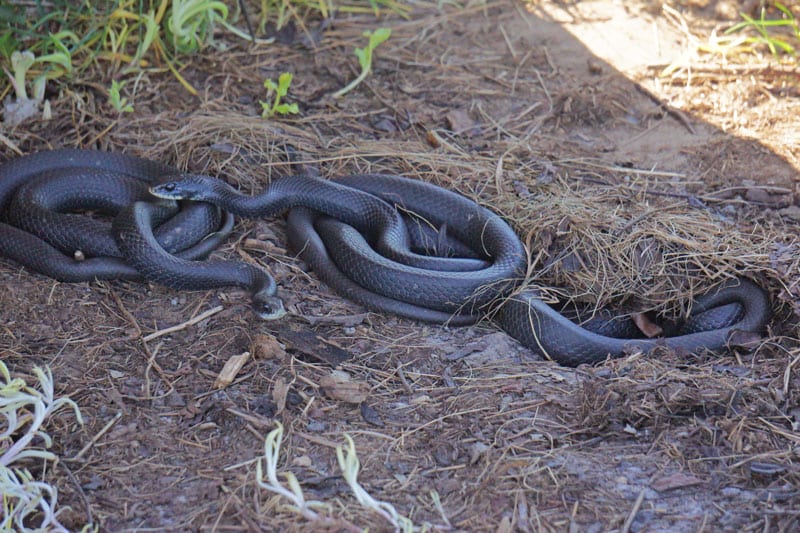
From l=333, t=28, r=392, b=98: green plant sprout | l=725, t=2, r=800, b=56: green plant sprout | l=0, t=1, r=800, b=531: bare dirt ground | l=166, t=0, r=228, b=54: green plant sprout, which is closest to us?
l=0, t=1, r=800, b=531: bare dirt ground

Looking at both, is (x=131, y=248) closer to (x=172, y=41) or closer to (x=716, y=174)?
(x=172, y=41)

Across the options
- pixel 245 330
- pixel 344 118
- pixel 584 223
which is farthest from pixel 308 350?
pixel 344 118

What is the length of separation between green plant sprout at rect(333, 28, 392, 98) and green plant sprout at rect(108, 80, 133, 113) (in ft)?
4.80

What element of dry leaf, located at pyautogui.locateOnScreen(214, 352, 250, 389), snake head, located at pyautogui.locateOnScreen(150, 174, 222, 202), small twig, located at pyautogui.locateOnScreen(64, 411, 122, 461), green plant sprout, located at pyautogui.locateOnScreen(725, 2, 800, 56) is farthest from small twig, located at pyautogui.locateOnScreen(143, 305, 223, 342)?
green plant sprout, located at pyautogui.locateOnScreen(725, 2, 800, 56)

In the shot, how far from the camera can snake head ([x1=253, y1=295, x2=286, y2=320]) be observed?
14.0ft

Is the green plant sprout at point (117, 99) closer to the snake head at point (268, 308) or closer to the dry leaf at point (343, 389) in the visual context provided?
the snake head at point (268, 308)

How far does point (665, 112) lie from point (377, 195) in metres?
2.43

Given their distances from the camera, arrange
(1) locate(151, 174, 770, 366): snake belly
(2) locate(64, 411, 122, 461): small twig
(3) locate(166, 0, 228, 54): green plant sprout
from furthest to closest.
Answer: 1. (3) locate(166, 0, 228, 54): green plant sprout
2. (1) locate(151, 174, 770, 366): snake belly
3. (2) locate(64, 411, 122, 461): small twig

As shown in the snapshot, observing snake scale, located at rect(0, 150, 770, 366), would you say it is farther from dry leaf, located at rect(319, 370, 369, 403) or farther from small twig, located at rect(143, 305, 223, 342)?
dry leaf, located at rect(319, 370, 369, 403)

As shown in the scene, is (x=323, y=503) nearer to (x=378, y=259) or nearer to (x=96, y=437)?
(x=96, y=437)

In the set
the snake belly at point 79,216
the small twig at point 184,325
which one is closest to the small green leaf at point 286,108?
the snake belly at point 79,216

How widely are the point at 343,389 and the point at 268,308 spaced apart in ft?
2.42

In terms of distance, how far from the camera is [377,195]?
5.31m

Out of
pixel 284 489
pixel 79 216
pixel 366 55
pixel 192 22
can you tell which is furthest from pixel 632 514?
pixel 192 22
